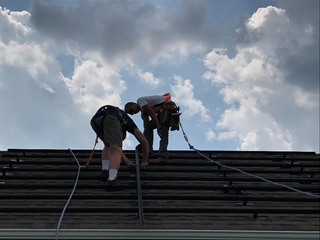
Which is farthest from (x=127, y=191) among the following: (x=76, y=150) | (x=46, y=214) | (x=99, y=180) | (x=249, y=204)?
(x=76, y=150)

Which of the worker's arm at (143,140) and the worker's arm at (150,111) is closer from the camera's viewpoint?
the worker's arm at (143,140)

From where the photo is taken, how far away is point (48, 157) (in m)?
7.08

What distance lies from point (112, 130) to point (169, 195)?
1.27m

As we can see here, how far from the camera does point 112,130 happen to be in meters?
5.62

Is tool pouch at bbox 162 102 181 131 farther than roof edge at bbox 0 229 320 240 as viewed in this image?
Yes

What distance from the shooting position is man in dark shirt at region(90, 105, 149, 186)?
18.1ft

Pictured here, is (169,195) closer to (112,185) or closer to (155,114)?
(112,185)

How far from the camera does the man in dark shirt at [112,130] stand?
550 cm

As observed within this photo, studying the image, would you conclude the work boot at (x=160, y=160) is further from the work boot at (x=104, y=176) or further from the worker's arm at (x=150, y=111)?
the work boot at (x=104, y=176)

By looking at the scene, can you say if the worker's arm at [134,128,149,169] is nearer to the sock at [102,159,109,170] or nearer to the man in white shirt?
the sock at [102,159,109,170]

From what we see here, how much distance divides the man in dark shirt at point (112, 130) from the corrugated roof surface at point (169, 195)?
0.33 metres

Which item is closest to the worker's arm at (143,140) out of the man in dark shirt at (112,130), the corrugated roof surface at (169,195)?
the man in dark shirt at (112,130)

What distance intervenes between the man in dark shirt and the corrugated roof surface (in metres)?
0.33

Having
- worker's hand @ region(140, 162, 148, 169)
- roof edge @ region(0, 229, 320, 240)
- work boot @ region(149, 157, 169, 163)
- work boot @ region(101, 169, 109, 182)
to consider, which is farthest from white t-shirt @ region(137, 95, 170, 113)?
roof edge @ region(0, 229, 320, 240)
